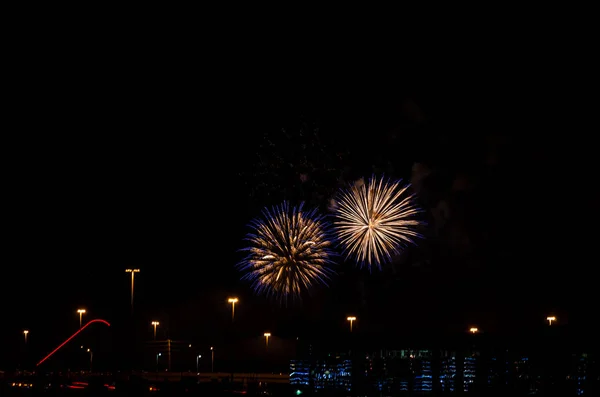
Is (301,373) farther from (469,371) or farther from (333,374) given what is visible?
(469,371)

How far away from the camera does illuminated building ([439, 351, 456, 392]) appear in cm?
3703

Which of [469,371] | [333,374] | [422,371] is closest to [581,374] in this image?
[469,371]

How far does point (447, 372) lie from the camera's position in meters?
37.4

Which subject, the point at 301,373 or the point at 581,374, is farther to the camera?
the point at 301,373

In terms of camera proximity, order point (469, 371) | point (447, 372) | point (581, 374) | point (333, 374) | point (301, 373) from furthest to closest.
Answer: point (301, 373)
point (333, 374)
point (447, 372)
point (469, 371)
point (581, 374)

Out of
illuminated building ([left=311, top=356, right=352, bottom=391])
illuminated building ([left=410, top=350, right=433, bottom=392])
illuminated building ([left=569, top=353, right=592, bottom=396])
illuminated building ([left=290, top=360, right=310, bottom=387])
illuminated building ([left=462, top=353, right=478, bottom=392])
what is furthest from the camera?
illuminated building ([left=290, top=360, right=310, bottom=387])

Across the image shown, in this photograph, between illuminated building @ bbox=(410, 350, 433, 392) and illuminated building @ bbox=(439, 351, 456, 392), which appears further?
illuminated building @ bbox=(410, 350, 433, 392)

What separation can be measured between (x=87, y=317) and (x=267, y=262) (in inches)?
3410

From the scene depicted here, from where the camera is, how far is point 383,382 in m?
39.0

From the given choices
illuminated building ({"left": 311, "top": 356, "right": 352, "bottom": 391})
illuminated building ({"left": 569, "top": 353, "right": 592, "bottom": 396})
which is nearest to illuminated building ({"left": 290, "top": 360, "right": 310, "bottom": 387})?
illuminated building ({"left": 311, "top": 356, "right": 352, "bottom": 391})

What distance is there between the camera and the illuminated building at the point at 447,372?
121 feet

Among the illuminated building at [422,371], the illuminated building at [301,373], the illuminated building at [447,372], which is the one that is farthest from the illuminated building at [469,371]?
the illuminated building at [301,373]

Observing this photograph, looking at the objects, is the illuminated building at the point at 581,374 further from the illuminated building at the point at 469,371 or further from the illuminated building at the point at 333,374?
the illuminated building at the point at 333,374

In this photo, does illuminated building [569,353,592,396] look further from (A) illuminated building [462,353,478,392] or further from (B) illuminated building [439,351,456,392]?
(B) illuminated building [439,351,456,392]
